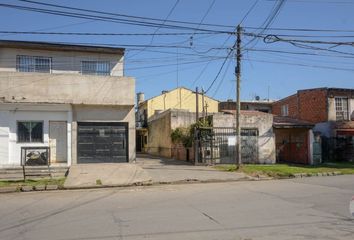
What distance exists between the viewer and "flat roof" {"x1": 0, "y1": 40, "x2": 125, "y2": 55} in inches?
1041

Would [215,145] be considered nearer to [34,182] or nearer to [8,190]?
[34,182]

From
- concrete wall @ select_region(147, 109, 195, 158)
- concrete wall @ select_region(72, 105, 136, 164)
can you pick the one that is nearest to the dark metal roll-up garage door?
concrete wall @ select_region(72, 105, 136, 164)

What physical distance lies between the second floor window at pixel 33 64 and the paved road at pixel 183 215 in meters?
12.1

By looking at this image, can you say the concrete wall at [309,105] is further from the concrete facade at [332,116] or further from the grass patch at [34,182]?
the grass patch at [34,182]

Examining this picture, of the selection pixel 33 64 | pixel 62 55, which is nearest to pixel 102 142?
pixel 62 55

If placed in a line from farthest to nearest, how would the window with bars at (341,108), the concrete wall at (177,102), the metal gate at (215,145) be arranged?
the concrete wall at (177,102) → the window with bars at (341,108) → the metal gate at (215,145)

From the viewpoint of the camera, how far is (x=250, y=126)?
3231 cm

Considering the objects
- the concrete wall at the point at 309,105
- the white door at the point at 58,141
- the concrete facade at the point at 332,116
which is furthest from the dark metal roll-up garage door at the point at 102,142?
the concrete wall at the point at 309,105

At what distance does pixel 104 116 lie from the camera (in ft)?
91.9

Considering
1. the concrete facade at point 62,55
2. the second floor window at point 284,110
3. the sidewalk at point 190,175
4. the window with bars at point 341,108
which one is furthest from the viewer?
the second floor window at point 284,110

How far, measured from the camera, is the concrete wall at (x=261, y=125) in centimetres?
3167

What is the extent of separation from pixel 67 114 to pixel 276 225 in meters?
19.3

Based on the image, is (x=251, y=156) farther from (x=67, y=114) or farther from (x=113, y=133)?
(x=67, y=114)

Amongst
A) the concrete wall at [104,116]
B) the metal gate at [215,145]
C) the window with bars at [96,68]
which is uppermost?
the window with bars at [96,68]
